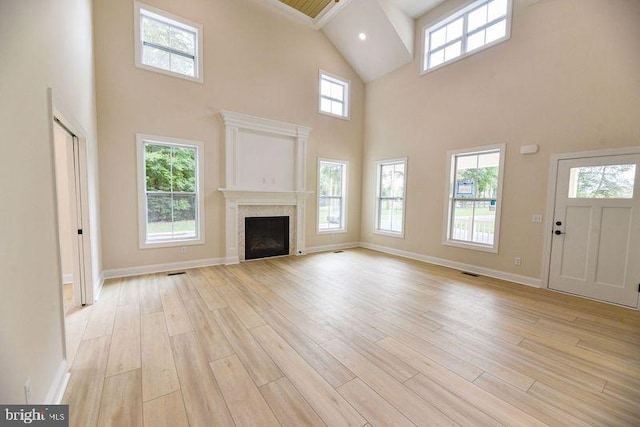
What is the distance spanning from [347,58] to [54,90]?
20.2 ft

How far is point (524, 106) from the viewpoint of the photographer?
413 centimetres

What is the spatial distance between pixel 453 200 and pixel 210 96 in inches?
202

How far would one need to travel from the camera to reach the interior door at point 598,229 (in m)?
3.32

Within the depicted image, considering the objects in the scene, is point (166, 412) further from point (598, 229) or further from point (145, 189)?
point (598, 229)

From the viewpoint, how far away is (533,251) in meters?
4.11

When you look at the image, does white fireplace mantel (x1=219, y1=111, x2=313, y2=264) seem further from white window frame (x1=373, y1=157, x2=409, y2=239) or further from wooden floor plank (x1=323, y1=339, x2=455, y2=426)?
wooden floor plank (x1=323, y1=339, x2=455, y2=426)

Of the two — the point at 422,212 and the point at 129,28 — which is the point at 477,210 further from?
the point at 129,28

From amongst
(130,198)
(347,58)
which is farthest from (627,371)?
(347,58)

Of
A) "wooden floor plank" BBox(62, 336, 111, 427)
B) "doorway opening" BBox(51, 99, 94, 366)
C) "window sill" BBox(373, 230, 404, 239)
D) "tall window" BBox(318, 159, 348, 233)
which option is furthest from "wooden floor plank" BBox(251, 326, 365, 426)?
"window sill" BBox(373, 230, 404, 239)

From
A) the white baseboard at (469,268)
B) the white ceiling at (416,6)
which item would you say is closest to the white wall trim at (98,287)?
the white baseboard at (469,268)

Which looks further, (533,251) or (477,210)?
(477,210)

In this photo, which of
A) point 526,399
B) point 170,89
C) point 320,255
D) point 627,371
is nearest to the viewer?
point 526,399

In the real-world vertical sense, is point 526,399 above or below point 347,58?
below

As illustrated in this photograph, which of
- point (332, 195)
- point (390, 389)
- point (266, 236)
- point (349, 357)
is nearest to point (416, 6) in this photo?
point (332, 195)
